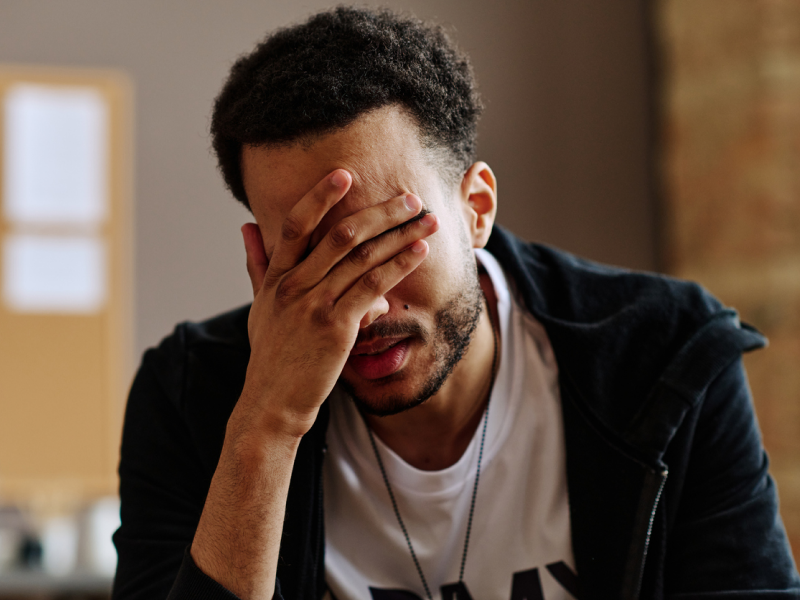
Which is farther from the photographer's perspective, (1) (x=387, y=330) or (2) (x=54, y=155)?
(2) (x=54, y=155)

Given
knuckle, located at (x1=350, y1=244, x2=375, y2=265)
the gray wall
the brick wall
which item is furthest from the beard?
the gray wall

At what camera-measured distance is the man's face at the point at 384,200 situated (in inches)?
41.6

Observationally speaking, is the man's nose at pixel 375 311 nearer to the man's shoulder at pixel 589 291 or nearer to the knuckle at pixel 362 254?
the knuckle at pixel 362 254

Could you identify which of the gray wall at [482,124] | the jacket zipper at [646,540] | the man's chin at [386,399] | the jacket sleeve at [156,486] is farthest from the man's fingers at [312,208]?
the gray wall at [482,124]

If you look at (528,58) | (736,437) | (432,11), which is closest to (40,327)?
(432,11)

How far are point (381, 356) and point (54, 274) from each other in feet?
6.62

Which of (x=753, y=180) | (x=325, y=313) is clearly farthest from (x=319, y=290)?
(x=753, y=180)

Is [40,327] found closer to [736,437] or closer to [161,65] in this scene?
[161,65]

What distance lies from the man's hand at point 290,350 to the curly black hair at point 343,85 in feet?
0.41

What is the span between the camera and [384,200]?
1061mm

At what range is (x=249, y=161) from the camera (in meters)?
1.14

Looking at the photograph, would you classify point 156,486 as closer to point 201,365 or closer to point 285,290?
point 201,365

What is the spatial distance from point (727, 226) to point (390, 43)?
1871 millimetres

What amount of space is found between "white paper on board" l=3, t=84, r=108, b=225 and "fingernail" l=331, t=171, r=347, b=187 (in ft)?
6.73
